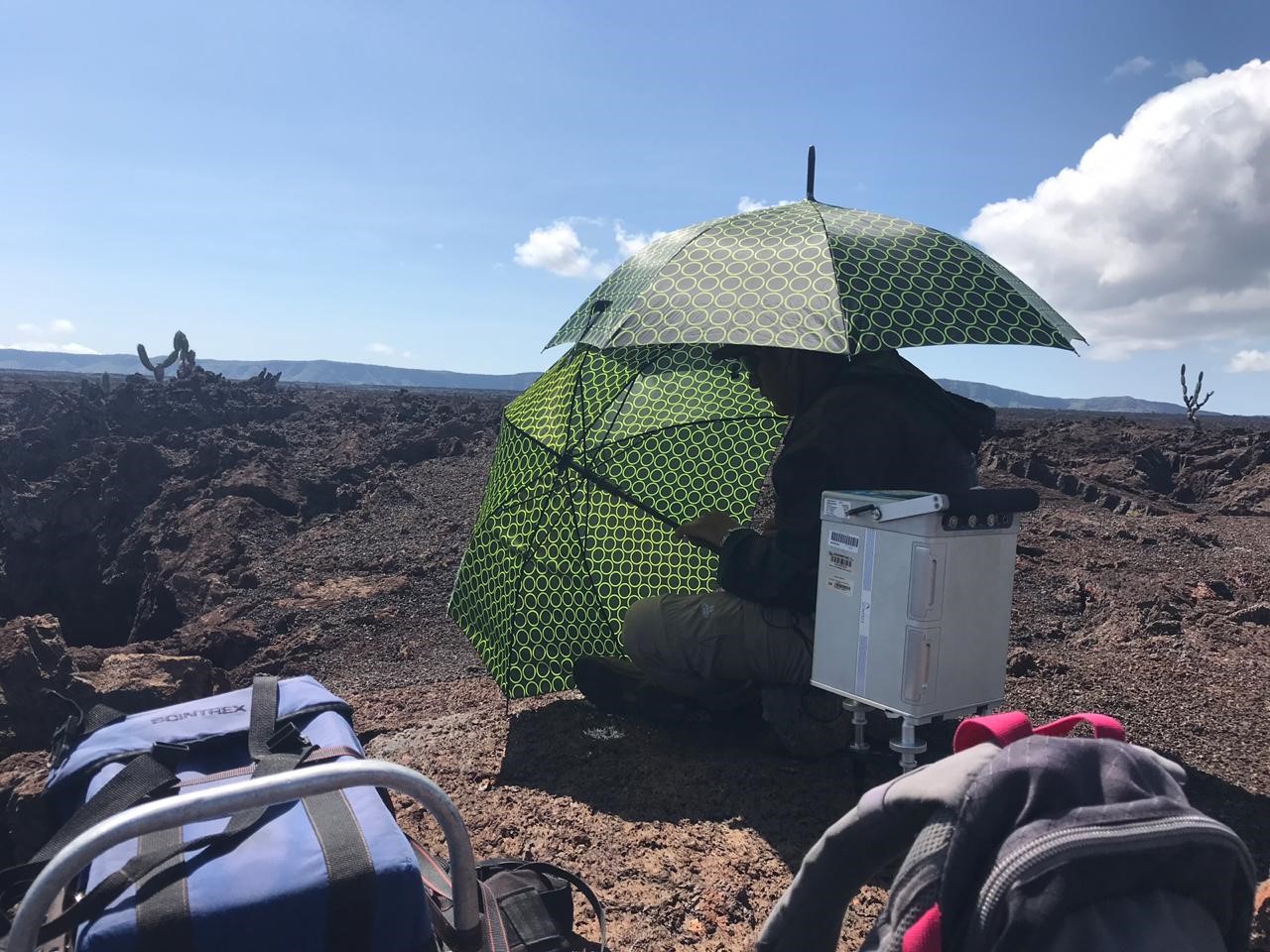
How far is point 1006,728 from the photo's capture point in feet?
3.39

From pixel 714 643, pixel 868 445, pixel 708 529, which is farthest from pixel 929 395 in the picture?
pixel 714 643

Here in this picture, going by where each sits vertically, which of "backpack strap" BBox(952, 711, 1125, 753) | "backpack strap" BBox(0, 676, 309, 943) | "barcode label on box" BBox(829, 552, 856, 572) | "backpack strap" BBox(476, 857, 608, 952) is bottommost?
"backpack strap" BBox(476, 857, 608, 952)

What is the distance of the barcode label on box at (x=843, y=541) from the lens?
267 centimetres

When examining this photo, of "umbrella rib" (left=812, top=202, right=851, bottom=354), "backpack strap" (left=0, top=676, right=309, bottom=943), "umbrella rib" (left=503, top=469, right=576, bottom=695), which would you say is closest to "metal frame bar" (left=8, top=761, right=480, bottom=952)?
"backpack strap" (left=0, top=676, right=309, bottom=943)

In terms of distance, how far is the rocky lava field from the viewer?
2.79 meters

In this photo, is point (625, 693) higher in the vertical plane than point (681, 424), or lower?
lower

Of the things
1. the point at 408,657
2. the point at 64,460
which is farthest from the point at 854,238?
the point at 64,460

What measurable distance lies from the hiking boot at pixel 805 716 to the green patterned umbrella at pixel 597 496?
0.96 meters

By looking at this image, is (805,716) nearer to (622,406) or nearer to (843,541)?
(843,541)

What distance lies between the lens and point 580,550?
412 cm

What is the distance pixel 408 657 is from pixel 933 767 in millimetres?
5249

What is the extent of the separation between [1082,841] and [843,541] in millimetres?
1891

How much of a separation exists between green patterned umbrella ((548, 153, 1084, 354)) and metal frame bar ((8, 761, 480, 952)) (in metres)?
1.63

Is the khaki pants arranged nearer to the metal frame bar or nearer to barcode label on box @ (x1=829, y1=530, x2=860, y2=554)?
barcode label on box @ (x1=829, y1=530, x2=860, y2=554)
